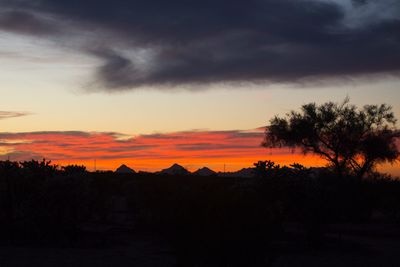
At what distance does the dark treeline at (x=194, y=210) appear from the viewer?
15023 mm

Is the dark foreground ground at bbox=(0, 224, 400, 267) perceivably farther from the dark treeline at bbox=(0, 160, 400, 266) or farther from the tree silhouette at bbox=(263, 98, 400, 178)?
the tree silhouette at bbox=(263, 98, 400, 178)

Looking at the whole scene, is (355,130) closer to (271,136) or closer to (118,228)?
(271,136)

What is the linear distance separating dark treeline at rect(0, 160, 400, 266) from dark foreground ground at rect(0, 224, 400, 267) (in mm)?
527

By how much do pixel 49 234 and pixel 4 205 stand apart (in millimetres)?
2727

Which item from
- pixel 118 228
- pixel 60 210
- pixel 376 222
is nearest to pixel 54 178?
pixel 60 210

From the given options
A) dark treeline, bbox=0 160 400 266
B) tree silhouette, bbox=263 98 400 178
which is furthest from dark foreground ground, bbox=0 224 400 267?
tree silhouette, bbox=263 98 400 178

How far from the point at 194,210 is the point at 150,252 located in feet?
31.7

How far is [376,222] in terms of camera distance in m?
42.4

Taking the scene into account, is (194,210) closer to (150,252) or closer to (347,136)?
(150,252)

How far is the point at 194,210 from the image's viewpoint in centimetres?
1505

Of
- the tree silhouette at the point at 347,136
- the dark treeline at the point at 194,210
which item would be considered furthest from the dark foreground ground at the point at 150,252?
the tree silhouette at the point at 347,136

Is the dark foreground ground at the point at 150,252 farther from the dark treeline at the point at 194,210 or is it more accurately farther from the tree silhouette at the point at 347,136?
the tree silhouette at the point at 347,136

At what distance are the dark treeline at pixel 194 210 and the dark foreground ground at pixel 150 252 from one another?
1.73 ft

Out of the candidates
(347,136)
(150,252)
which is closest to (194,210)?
(150,252)
